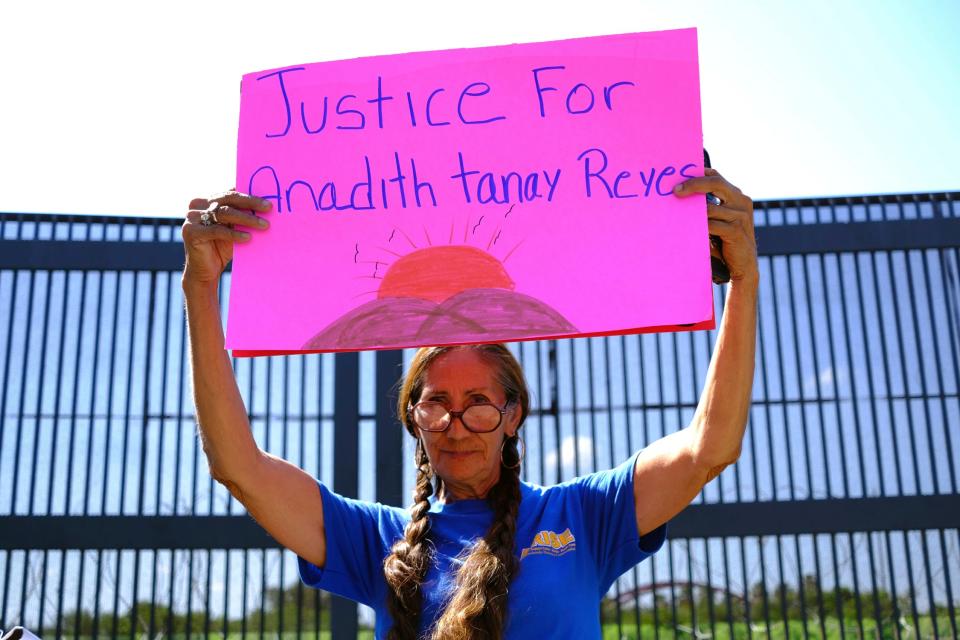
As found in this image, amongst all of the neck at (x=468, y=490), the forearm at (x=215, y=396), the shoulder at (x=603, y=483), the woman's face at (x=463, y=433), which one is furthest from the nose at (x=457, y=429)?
the forearm at (x=215, y=396)

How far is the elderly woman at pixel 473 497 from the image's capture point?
1488 mm

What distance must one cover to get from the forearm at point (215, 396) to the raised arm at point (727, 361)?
755mm

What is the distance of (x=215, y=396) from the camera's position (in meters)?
1.53

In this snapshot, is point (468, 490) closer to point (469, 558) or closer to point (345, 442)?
point (469, 558)

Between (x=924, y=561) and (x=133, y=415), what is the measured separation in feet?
12.0

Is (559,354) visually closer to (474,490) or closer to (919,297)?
(919,297)

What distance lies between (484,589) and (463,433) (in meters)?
0.29

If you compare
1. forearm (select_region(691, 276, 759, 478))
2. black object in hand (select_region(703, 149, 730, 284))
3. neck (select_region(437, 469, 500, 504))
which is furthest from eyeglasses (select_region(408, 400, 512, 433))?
black object in hand (select_region(703, 149, 730, 284))

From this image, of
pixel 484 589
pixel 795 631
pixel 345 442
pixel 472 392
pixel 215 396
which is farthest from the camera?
pixel 795 631

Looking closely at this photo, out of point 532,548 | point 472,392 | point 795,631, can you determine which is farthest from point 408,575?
point 795,631

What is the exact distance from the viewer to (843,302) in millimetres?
4312

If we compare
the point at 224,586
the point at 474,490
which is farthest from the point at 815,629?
the point at 474,490

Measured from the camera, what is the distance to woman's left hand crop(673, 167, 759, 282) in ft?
5.04

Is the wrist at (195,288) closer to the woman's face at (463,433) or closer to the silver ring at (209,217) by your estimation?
the silver ring at (209,217)
